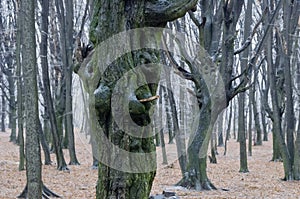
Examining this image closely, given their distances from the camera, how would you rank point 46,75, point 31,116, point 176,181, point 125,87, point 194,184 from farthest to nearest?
point 46,75
point 176,181
point 194,184
point 31,116
point 125,87

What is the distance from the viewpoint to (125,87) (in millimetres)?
4668

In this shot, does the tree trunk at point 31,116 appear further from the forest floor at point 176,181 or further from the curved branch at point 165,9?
the forest floor at point 176,181

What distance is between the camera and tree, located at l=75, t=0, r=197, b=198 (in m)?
4.66

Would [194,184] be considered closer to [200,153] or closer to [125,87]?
[200,153]

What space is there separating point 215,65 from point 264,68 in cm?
1290

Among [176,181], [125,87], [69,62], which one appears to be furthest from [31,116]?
[69,62]

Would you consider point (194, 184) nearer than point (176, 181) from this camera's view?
Yes

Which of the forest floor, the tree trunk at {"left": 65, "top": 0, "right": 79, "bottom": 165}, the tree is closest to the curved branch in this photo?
the tree

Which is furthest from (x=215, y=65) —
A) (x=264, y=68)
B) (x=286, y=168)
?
(x=264, y=68)

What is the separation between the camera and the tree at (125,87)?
15.3ft

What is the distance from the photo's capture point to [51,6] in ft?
63.2

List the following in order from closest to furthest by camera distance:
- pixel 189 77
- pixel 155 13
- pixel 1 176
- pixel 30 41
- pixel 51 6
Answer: pixel 155 13 → pixel 30 41 → pixel 189 77 → pixel 1 176 → pixel 51 6

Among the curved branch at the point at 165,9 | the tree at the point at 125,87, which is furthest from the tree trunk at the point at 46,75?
the curved branch at the point at 165,9

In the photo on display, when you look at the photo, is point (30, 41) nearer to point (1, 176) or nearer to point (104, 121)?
point (104, 121)
